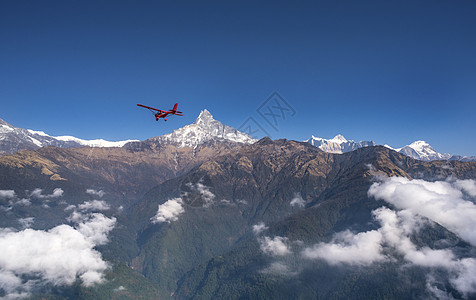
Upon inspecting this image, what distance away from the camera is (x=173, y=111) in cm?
11375

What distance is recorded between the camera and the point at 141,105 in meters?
108

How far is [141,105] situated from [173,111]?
11265mm
